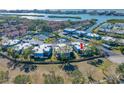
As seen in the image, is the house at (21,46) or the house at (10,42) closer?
the house at (21,46)

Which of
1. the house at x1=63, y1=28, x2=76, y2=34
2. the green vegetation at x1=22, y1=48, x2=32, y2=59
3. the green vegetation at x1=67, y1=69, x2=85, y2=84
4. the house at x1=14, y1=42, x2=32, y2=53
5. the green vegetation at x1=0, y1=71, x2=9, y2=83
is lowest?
the green vegetation at x1=0, y1=71, x2=9, y2=83

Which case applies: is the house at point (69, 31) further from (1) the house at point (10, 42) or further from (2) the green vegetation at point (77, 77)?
(2) the green vegetation at point (77, 77)

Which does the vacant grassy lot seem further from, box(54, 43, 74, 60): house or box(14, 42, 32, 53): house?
box(14, 42, 32, 53): house

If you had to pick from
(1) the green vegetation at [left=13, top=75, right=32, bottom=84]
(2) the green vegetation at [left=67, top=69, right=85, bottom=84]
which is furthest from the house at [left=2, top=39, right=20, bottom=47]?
(2) the green vegetation at [left=67, top=69, right=85, bottom=84]

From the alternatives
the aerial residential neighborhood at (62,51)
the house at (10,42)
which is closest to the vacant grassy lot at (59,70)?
the aerial residential neighborhood at (62,51)

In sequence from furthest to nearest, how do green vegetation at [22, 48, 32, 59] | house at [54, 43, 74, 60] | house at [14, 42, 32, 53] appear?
1. house at [14, 42, 32, 53]
2. green vegetation at [22, 48, 32, 59]
3. house at [54, 43, 74, 60]

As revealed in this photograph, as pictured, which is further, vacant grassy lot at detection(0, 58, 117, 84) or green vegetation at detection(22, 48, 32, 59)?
green vegetation at detection(22, 48, 32, 59)
